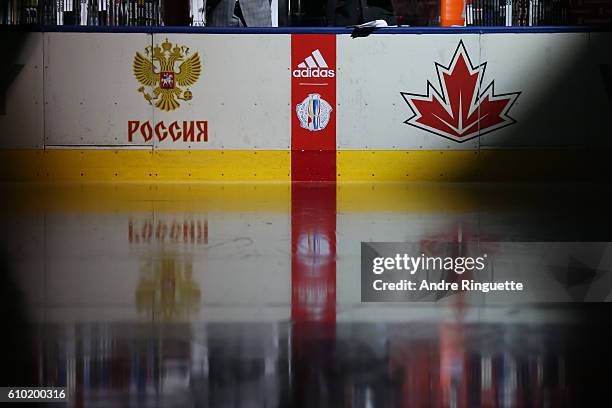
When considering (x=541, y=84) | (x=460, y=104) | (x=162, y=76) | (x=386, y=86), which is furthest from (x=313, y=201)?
(x=541, y=84)

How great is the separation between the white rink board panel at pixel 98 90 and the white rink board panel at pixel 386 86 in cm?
187

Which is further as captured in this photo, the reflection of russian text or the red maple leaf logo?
the red maple leaf logo

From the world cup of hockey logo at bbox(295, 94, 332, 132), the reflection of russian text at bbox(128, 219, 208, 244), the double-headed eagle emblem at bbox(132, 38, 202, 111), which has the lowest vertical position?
the reflection of russian text at bbox(128, 219, 208, 244)

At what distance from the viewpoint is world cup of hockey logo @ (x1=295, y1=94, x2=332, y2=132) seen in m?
9.82

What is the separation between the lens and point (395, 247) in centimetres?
534

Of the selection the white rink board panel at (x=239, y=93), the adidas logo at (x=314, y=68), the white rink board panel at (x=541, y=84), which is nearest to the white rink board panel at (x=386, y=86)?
the adidas logo at (x=314, y=68)

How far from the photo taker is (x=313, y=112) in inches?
387

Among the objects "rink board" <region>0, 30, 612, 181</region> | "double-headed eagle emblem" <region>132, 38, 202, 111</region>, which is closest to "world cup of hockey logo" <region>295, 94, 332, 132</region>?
"rink board" <region>0, 30, 612, 181</region>

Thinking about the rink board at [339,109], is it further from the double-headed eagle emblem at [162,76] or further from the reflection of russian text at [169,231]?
the reflection of russian text at [169,231]

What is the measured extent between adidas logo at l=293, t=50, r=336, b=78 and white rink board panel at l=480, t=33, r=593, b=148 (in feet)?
4.88

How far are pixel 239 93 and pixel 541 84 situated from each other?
285cm

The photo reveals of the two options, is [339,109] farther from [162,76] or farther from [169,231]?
[169,231]

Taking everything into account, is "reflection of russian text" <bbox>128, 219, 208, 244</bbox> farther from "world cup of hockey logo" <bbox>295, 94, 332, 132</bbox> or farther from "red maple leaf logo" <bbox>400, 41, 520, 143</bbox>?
"red maple leaf logo" <bbox>400, 41, 520, 143</bbox>

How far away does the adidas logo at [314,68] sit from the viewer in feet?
32.3
